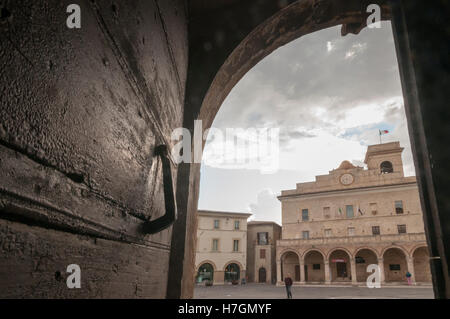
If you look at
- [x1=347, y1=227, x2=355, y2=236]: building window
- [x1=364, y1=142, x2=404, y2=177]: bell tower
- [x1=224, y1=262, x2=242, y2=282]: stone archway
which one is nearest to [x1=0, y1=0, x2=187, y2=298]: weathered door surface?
[x1=347, y1=227, x2=355, y2=236]: building window

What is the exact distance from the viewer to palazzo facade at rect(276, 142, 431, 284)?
27364 mm

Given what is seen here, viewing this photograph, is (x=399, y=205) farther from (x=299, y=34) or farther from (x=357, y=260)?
(x=299, y=34)

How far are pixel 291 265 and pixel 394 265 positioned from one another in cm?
1028

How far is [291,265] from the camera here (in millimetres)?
32375

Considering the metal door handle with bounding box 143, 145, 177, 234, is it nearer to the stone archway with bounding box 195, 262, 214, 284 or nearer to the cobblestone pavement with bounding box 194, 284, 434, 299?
the cobblestone pavement with bounding box 194, 284, 434, 299

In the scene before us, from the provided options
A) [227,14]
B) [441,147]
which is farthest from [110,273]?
[227,14]

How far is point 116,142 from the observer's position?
42.9 inches

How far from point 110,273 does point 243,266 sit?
3788 cm

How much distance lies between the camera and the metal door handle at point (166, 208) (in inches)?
54.2

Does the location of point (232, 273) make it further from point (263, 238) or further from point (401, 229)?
point (401, 229)

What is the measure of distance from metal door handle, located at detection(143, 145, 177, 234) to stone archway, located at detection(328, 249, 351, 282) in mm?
32112

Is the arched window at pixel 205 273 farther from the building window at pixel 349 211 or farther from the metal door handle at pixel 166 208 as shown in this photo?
the metal door handle at pixel 166 208

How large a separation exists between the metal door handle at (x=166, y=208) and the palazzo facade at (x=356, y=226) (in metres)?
30.6

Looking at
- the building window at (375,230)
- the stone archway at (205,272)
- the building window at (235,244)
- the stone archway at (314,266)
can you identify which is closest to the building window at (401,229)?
the building window at (375,230)
